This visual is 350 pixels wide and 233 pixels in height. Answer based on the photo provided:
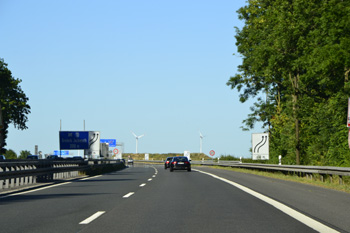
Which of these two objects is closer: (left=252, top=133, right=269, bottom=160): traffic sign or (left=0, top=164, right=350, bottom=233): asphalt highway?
(left=0, top=164, right=350, bottom=233): asphalt highway

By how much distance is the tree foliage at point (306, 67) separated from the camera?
32.8 m

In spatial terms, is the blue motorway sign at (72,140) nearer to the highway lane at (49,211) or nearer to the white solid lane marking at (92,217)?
the highway lane at (49,211)

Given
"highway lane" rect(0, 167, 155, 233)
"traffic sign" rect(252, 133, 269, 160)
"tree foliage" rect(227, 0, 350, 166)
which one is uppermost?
"tree foliage" rect(227, 0, 350, 166)

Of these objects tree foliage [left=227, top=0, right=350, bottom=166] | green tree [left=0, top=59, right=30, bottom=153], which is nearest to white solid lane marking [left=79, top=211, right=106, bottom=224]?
tree foliage [left=227, top=0, right=350, bottom=166]

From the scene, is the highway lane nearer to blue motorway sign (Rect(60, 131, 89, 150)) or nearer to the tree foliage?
the tree foliage

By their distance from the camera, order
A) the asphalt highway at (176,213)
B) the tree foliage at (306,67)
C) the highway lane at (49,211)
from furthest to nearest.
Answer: the tree foliage at (306,67)
the highway lane at (49,211)
the asphalt highway at (176,213)

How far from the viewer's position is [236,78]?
53.8 metres

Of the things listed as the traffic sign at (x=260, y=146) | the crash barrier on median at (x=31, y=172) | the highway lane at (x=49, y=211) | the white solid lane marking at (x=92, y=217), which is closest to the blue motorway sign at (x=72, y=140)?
the crash barrier on median at (x=31, y=172)

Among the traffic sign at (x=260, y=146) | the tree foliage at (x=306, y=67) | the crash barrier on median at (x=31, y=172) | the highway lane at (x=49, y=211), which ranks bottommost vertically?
the highway lane at (x=49, y=211)

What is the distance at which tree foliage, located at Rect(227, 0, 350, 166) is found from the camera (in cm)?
3278

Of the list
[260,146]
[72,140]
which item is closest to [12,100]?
[72,140]

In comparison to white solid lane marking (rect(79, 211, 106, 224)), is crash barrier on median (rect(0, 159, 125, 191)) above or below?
above

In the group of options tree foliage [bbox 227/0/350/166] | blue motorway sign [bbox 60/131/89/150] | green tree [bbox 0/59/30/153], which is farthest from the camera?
green tree [bbox 0/59/30/153]

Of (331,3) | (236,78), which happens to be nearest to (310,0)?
(331,3)
